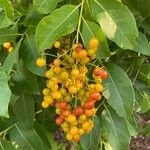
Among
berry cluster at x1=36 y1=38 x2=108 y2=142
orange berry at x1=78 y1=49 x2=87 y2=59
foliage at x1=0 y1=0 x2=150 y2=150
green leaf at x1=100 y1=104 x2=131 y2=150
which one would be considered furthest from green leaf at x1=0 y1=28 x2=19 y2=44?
green leaf at x1=100 y1=104 x2=131 y2=150

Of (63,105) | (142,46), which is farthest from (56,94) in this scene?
(142,46)

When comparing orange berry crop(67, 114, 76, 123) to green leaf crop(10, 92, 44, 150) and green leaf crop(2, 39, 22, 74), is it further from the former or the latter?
green leaf crop(10, 92, 44, 150)

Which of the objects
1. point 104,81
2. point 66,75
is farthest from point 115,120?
point 66,75

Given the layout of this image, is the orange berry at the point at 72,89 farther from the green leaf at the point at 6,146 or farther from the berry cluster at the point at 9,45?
the green leaf at the point at 6,146

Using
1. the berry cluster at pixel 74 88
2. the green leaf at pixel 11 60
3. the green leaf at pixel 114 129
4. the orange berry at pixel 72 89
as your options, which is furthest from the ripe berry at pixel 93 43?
the green leaf at pixel 114 129

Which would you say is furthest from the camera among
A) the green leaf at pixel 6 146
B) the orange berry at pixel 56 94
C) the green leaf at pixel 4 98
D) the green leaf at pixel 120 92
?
the green leaf at pixel 6 146

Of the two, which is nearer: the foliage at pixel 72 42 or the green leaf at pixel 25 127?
the foliage at pixel 72 42
